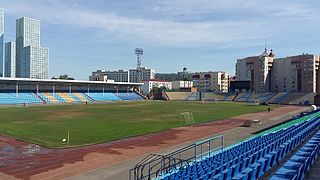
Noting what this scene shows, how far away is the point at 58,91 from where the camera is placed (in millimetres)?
86875

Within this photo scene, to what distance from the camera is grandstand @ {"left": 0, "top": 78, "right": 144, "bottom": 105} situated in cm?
7319

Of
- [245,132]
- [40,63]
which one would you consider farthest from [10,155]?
[40,63]

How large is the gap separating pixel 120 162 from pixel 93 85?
8309cm

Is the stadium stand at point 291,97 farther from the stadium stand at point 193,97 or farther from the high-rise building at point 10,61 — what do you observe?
the high-rise building at point 10,61

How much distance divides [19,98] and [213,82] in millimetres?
100722

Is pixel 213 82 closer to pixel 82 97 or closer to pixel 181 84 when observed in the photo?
pixel 181 84

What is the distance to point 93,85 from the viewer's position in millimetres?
97688

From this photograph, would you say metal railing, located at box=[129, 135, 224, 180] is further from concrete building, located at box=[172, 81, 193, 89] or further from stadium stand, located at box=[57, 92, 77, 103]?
concrete building, located at box=[172, 81, 193, 89]

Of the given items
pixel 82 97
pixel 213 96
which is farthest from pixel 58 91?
pixel 213 96

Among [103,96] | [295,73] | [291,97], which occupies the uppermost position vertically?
[295,73]

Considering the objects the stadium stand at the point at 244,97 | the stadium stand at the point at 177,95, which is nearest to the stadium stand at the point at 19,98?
the stadium stand at the point at 177,95

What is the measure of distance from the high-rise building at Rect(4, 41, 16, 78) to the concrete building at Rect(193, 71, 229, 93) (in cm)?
10172

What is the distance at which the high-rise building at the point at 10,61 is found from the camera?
163250mm

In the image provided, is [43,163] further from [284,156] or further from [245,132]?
[245,132]
